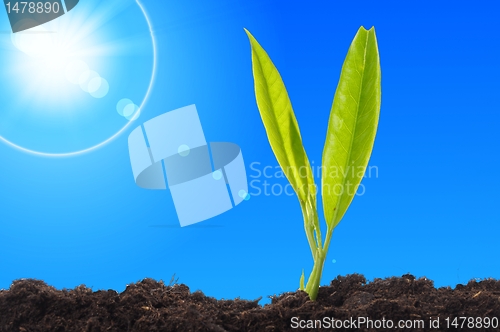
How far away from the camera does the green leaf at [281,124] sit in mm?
1835

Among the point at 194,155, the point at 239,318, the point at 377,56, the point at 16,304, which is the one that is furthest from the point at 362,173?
the point at 16,304

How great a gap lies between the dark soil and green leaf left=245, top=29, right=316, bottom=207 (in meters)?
0.40

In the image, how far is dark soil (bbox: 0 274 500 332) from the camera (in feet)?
4.99

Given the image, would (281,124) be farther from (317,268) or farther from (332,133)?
(317,268)

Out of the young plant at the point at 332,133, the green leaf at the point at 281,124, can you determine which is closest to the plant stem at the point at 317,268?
the young plant at the point at 332,133

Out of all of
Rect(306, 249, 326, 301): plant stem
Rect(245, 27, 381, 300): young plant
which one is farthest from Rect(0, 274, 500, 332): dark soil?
Rect(245, 27, 381, 300): young plant

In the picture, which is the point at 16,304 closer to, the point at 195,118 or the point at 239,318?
the point at 239,318

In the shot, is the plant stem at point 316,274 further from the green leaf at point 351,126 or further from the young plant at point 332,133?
the green leaf at point 351,126

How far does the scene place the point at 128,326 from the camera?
5.00 feet

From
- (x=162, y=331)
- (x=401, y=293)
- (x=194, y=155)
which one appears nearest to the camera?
(x=162, y=331)

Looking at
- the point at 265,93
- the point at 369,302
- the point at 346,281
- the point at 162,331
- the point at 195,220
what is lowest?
the point at 162,331

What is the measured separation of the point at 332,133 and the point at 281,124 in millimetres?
194

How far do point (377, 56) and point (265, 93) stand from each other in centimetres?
40

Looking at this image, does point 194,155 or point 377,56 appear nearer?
point 377,56
